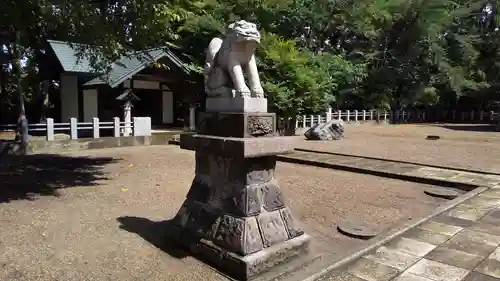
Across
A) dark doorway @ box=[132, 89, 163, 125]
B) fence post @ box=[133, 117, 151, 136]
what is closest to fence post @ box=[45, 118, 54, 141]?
fence post @ box=[133, 117, 151, 136]

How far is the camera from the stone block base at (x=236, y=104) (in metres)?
3.95

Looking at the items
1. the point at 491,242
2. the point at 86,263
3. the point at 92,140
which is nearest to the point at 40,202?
the point at 86,263

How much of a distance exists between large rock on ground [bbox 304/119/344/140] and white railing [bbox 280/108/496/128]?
198 centimetres

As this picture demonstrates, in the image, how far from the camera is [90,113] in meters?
17.8

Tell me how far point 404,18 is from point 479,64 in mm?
10199

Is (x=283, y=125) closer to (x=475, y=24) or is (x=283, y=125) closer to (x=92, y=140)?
(x=92, y=140)

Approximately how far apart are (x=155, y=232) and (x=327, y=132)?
1447 centimetres

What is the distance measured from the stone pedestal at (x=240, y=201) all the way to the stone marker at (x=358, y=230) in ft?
3.33

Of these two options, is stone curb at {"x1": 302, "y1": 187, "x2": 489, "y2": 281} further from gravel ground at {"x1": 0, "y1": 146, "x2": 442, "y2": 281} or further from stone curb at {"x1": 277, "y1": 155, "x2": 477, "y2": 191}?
stone curb at {"x1": 277, "y1": 155, "x2": 477, "y2": 191}

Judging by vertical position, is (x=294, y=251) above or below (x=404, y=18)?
below

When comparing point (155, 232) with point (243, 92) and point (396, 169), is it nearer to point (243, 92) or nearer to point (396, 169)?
point (243, 92)

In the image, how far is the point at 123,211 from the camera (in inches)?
235

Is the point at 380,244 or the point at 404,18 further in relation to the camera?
the point at 404,18

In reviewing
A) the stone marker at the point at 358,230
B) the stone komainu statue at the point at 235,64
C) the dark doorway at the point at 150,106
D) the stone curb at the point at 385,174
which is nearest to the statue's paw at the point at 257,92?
the stone komainu statue at the point at 235,64
